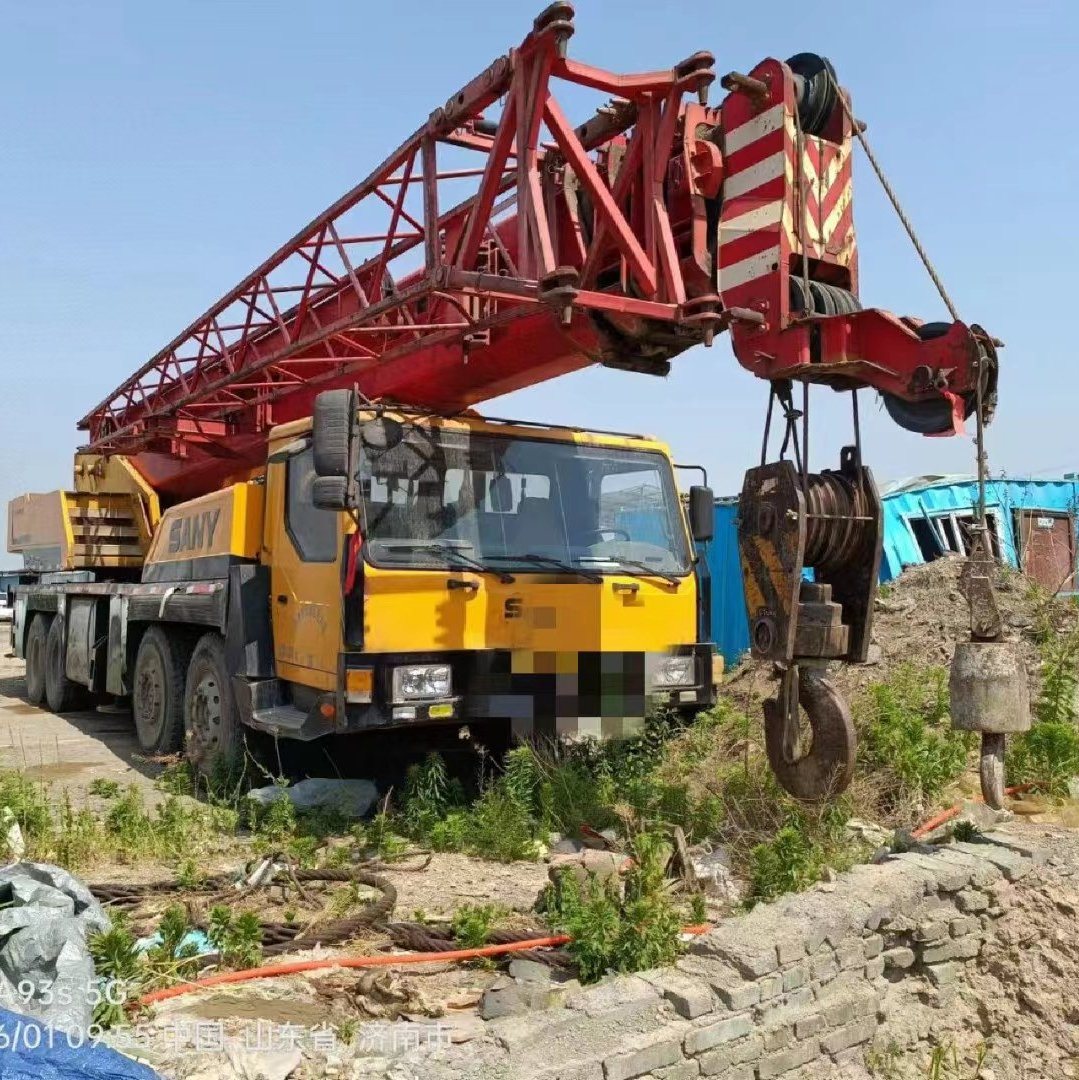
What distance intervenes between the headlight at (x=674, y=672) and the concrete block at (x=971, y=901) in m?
1.97

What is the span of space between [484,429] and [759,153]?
2057mm

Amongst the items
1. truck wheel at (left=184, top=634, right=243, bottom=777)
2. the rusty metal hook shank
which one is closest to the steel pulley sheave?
the rusty metal hook shank

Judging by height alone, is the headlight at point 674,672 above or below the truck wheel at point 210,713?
above

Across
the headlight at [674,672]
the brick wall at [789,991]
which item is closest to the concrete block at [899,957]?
the brick wall at [789,991]

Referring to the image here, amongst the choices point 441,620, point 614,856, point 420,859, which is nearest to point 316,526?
point 441,620

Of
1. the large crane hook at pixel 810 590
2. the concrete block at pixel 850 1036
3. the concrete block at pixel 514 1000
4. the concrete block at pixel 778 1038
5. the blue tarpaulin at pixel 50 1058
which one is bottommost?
the concrete block at pixel 850 1036

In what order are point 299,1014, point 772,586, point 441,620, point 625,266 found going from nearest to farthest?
point 299,1014 < point 772,586 < point 625,266 < point 441,620

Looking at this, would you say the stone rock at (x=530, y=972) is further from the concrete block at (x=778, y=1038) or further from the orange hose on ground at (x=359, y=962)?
the concrete block at (x=778, y=1038)

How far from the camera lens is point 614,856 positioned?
13.8 feet

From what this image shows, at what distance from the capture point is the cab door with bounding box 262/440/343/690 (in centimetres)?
506

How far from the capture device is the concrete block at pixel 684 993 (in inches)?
108

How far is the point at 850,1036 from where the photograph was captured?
126 inches

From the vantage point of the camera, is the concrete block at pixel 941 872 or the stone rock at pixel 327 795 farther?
the stone rock at pixel 327 795

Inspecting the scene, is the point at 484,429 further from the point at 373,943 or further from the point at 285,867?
the point at 373,943
